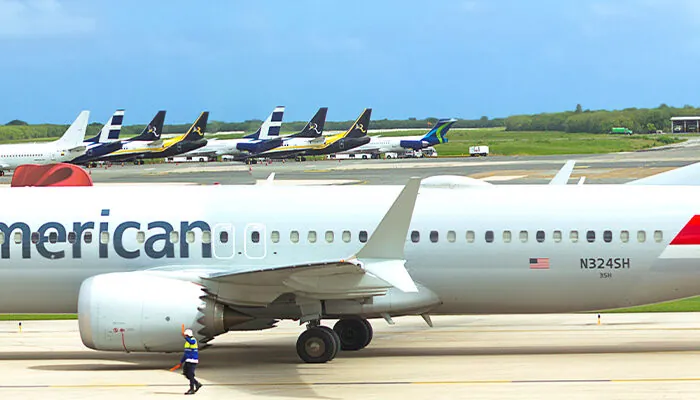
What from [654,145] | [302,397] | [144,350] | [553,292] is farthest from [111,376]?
[654,145]

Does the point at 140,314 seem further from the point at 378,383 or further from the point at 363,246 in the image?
the point at 378,383

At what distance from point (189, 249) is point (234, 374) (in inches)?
111

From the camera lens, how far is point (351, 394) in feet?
61.6

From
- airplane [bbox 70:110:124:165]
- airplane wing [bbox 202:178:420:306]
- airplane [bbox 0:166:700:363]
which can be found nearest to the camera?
airplane wing [bbox 202:178:420:306]

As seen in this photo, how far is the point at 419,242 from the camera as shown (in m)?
22.2

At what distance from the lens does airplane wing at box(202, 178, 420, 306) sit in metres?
19.8

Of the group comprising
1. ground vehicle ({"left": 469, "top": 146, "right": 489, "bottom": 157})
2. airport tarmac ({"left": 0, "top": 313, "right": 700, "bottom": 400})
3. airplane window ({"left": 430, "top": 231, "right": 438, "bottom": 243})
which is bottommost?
airport tarmac ({"left": 0, "top": 313, "right": 700, "bottom": 400})

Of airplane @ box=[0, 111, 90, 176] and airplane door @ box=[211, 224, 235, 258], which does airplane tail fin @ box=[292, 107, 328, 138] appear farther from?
airplane door @ box=[211, 224, 235, 258]

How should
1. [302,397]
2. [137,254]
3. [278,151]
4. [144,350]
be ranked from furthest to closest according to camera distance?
[278,151] < [137,254] < [144,350] < [302,397]

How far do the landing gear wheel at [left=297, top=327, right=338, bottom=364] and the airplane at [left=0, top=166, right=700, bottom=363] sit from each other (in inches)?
0.9

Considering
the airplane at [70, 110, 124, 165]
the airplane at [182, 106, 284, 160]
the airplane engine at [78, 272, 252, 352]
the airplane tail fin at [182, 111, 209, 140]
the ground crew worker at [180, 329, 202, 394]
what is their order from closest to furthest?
the ground crew worker at [180, 329, 202, 394], the airplane engine at [78, 272, 252, 352], the airplane at [70, 110, 124, 165], the airplane tail fin at [182, 111, 209, 140], the airplane at [182, 106, 284, 160]

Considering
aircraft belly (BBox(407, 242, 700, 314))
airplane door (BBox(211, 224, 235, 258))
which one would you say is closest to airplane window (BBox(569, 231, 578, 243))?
aircraft belly (BBox(407, 242, 700, 314))

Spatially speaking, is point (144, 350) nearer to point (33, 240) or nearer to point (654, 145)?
point (33, 240)

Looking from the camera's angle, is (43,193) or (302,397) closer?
(302,397)
